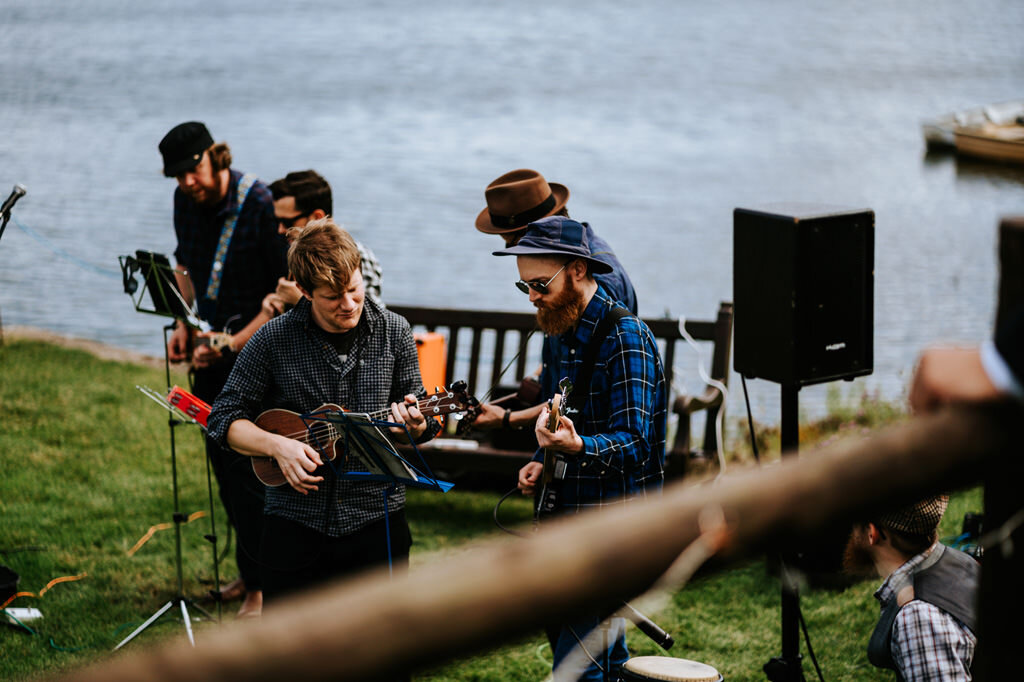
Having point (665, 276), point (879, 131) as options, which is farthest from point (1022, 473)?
point (879, 131)

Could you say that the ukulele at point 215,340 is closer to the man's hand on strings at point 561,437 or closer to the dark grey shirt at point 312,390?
the dark grey shirt at point 312,390

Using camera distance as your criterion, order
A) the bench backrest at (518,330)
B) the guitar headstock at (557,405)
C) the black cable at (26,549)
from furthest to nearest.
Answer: the bench backrest at (518,330) → the black cable at (26,549) → the guitar headstock at (557,405)

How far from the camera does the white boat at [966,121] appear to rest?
28406 millimetres

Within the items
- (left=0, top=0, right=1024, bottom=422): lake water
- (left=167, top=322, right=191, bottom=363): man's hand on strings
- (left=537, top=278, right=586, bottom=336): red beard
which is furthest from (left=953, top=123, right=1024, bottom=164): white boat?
(left=537, top=278, right=586, bottom=336): red beard

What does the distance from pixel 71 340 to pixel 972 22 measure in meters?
53.1

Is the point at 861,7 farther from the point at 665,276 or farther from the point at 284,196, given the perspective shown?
the point at 284,196

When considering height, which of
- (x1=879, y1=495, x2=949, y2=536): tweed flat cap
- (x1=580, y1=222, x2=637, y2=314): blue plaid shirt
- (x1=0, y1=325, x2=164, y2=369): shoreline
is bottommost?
(x1=0, y1=325, x2=164, y2=369): shoreline

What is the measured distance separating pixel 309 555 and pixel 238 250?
2011 mm

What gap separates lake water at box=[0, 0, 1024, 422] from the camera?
16562 mm

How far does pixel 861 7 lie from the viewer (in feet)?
206

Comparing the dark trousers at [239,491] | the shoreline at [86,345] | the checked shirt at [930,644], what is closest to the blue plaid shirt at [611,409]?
the checked shirt at [930,644]

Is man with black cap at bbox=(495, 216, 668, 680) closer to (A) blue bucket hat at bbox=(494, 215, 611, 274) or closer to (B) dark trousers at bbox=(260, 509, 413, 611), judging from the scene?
(A) blue bucket hat at bbox=(494, 215, 611, 274)

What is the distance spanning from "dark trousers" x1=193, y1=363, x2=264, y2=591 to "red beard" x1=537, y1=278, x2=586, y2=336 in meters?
1.81

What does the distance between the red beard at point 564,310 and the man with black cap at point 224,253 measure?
1958 millimetres
